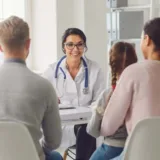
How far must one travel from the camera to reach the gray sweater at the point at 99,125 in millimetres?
2152

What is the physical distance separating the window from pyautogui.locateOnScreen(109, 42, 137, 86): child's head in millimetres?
2731

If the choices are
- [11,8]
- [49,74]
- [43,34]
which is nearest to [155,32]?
[49,74]

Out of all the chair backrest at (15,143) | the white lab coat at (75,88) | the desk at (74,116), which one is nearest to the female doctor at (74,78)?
the white lab coat at (75,88)

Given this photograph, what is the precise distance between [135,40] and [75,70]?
4.22 ft

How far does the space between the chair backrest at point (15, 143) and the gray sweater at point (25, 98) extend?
12 centimetres

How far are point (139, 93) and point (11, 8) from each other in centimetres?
332

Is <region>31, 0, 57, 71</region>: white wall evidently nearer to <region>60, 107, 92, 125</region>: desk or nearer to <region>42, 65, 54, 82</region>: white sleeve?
<region>42, 65, 54, 82</region>: white sleeve

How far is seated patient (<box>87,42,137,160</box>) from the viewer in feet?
7.08

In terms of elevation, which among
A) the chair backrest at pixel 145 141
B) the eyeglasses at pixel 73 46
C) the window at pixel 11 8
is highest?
the window at pixel 11 8

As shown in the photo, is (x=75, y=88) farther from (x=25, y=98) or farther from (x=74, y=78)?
(x=25, y=98)

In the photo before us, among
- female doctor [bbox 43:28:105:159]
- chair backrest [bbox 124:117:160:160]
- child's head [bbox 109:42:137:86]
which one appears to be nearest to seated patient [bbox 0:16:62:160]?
chair backrest [bbox 124:117:160:160]

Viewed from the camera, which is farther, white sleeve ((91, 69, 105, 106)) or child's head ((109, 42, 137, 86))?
white sleeve ((91, 69, 105, 106))

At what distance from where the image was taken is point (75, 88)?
3.25 meters

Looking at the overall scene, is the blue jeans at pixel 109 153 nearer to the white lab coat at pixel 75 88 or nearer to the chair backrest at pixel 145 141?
the chair backrest at pixel 145 141
